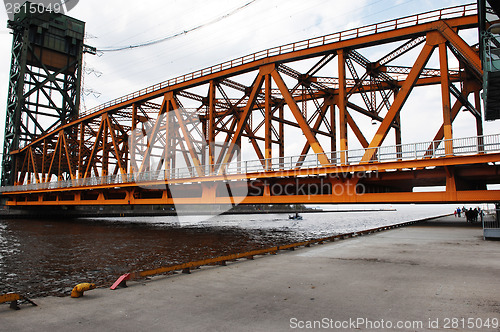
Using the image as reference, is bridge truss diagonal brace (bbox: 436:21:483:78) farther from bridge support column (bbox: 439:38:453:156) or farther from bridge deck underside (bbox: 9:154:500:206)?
bridge deck underside (bbox: 9:154:500:206)

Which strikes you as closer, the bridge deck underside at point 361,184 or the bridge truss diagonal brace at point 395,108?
the bridge deck underside at point 361,184

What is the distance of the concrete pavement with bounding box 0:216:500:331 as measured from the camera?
18.3 feet

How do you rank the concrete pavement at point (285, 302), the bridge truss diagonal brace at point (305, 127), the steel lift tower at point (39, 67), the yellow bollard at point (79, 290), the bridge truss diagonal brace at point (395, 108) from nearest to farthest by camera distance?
the concrete pavement at point (285, 302) < the yellow bollard at point (79, 290) < the bridge truss diagonal brace at point (395, 108) < the bridge truss diagonal brace at point (305, 127) < the steel lift tower at point (39, 67)

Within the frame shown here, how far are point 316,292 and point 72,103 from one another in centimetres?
7800

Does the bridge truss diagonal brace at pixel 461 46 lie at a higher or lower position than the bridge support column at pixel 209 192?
higher

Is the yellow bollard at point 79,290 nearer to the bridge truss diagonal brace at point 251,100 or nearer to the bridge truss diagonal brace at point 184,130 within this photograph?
the bridge truss diagonal brace at point 251,100

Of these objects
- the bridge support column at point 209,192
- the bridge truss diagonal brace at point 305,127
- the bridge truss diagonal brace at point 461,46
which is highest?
the bridge truss diagonal brace at point 461,46

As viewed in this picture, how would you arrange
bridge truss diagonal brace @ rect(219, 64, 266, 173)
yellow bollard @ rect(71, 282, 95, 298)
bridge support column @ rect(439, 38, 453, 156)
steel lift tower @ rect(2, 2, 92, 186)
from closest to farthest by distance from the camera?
yellow bollard @ rect(71, 282, 95, 298)
bridge support column @ rect(439, 38, 453, 156)
bridge truss diagonal brace @ rect(219, 64, 266, 173)
steel lift tower @ rect(2, 2, 92, 186)

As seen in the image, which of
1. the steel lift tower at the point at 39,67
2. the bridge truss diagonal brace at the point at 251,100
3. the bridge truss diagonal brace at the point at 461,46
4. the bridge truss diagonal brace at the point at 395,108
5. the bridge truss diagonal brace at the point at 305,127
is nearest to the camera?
the bridge truss diagonal brace at the point at 461,46

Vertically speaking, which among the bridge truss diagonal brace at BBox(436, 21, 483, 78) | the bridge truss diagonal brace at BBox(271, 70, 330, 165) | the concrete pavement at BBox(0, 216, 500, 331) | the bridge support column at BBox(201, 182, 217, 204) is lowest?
the concrete pavement at BBox(0, 216, 500, 331)

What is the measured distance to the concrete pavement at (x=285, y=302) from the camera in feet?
18.3

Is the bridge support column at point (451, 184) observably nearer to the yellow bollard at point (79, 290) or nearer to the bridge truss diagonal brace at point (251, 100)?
the bridge truss diagonal brace at point (251, 100)

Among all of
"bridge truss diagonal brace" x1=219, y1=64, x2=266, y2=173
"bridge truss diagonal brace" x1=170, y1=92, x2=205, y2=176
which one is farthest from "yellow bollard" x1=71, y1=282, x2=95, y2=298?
"bridge truss diagonal brace" x1=170, y1=92, x2=205, y2=176

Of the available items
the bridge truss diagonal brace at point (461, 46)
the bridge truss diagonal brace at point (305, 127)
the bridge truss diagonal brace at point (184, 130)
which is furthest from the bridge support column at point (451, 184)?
the bridge truss diagonal brace at point (184, 130)
